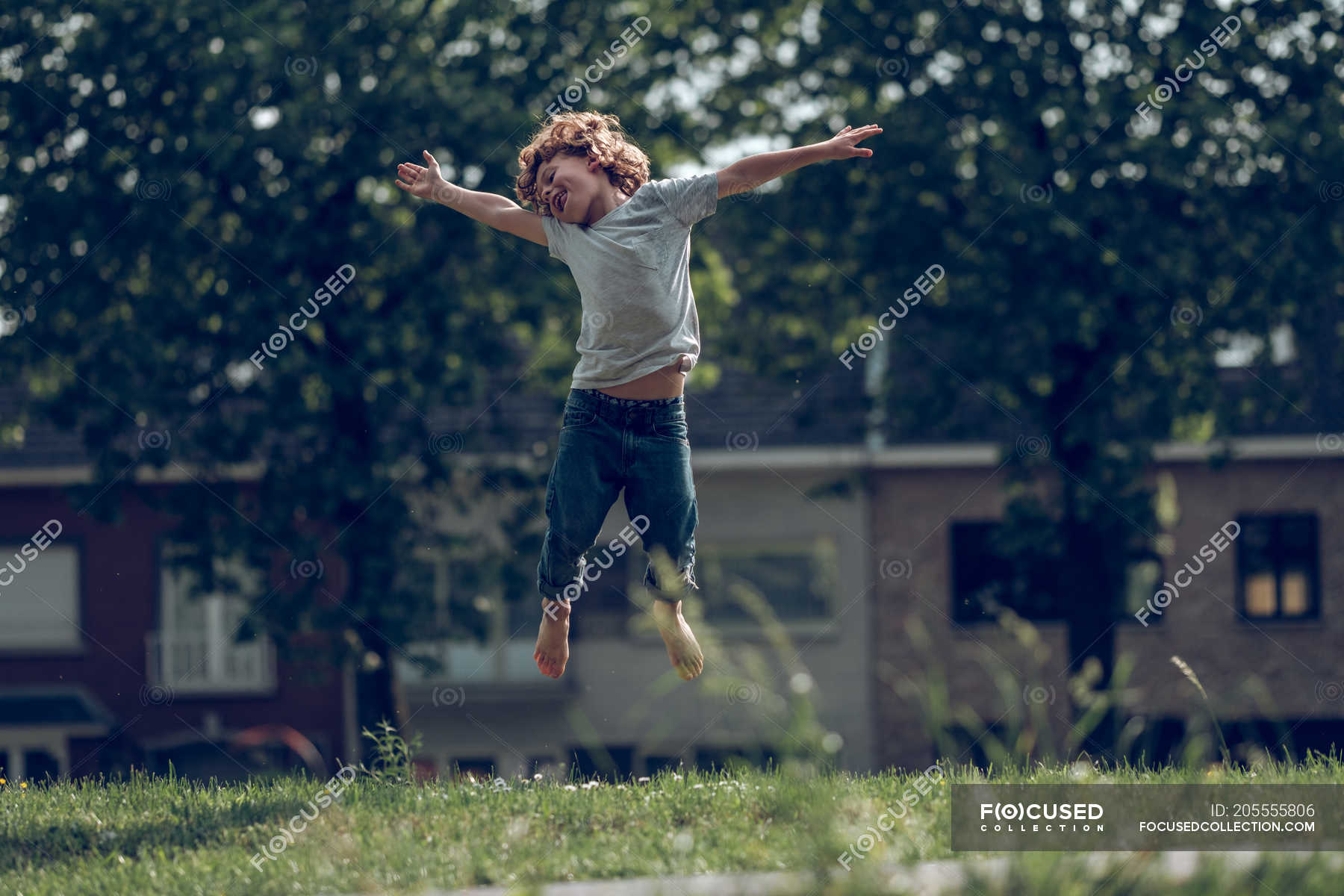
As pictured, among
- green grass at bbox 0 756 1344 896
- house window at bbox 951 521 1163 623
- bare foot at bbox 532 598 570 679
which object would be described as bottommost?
house window at bbox 951 521 1163 623

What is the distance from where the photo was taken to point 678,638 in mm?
5723

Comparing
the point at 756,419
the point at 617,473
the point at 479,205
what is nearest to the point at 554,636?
the point at 617,473

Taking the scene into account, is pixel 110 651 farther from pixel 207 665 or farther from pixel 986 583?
pixel 986 583

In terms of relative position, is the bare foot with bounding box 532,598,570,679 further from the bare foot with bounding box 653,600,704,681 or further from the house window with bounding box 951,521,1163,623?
the house window with bounding box 951,521,1163,623

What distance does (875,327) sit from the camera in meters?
14.6

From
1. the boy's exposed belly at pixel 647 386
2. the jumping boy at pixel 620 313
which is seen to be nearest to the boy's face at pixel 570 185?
the jumping boy at pixel 620 313

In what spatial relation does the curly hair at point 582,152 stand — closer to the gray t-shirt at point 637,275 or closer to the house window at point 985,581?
Answer: the gray t-shirt at point 637,275

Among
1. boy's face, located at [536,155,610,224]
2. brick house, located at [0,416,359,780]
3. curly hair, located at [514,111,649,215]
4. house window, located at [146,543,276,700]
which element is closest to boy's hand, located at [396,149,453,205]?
curly hair, located at [514,111,649,215]

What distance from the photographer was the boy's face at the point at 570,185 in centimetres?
545


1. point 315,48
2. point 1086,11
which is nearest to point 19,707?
point 315,48

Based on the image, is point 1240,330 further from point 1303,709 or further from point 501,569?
point 1303,709

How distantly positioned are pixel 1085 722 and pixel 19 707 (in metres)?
22.1

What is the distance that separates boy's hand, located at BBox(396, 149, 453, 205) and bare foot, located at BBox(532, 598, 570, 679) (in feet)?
5.76

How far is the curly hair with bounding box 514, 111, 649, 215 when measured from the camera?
5.50 meters
